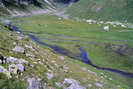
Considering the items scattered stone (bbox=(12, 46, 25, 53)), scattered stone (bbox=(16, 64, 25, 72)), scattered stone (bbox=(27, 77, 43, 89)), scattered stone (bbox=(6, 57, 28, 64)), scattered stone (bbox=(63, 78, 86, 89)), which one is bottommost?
scattered stone (bbox=(63, 78, 86, 89))

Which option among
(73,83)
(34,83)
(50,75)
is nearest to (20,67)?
(34,83)

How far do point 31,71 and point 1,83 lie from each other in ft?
26.7

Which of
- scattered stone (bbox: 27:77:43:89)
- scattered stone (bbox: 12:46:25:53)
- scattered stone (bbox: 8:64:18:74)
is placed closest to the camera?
scattered stone (bbox: 27:77:43:89)

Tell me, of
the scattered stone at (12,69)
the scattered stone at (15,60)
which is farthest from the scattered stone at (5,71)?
the scattered stone at (15,60)

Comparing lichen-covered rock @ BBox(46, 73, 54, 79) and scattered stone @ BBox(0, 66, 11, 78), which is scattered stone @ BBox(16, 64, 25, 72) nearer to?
scattered stone @ BBox(0, 66, 11, 78)

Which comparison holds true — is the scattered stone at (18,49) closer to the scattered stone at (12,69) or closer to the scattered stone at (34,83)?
the scattered stone at (12,69)

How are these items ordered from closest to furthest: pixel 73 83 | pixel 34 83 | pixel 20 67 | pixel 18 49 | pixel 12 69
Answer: pixel 34 83
pixel 12 69
pixel 20 67
pixel 73 83
pixel 18 49

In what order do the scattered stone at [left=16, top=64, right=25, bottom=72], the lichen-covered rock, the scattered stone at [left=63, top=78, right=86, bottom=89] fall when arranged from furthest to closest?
the lichen-covered rock
the scattered stone at [left=63, top=78, right=86, bottom=89]
the scattered stone at [left=16, top=64, right=25, bottom=72]

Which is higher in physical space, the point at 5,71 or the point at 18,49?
the point at 18,49

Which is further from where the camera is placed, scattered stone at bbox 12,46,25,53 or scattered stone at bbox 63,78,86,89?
scattered stone at bbox 12,46,25,53

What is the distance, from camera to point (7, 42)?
4384 centimetres

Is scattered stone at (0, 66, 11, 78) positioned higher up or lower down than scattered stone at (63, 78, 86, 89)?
higher up

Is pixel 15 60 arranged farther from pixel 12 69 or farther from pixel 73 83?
pixel 73 83

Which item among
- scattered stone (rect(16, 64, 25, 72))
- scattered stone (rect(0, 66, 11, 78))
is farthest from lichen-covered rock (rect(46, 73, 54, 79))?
scattered stone (rect(0, 66, 11, 78))
